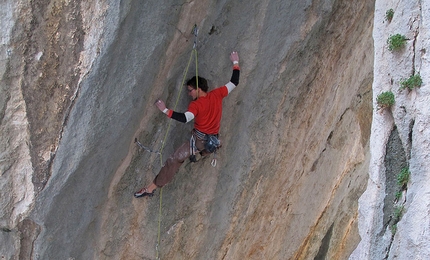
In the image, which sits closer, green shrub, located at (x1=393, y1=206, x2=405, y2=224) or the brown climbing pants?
green shrub, located at (x1=393, y1=206, x2=405, y2=224)

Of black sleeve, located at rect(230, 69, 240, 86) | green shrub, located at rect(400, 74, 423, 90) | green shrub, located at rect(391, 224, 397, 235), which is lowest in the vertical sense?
green shrub, located at rect(391, 224, 397, 235)

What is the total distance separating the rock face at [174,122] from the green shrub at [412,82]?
0.26 feet

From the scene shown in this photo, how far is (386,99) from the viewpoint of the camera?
4.75m

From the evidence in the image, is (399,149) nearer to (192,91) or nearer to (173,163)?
(192,91)

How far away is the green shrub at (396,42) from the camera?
4633 mm

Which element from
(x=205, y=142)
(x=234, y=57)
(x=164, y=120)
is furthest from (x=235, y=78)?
(x=164, y=120)

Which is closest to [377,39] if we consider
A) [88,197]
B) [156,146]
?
[156,146]

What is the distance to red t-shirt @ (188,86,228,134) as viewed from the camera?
15.9 feet

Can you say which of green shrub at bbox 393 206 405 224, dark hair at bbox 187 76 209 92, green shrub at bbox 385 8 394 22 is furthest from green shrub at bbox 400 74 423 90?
dark hair at bbox 187 76 209 92

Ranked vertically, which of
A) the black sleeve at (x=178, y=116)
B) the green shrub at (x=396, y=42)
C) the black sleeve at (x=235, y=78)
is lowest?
the black sleeve at (x=178, y=116)

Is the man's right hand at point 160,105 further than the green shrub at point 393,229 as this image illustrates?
Yes

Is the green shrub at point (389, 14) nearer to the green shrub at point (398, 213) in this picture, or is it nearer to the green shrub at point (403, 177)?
the green shrub at point (403, 177)

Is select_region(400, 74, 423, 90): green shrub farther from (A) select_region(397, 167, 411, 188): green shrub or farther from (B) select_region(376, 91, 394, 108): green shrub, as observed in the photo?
(A) select_region(397, 167, 411, 188): green shrub

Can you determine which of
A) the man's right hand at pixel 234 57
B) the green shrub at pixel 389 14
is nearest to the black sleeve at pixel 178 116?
the man's right hand at pixel 234 57
